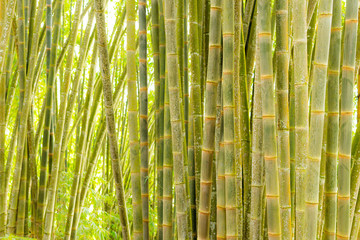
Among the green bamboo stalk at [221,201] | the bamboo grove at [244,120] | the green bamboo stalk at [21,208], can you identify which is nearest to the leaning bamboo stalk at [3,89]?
the bamboo grove at [244,120]

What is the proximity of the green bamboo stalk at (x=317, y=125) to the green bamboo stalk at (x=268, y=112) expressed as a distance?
0.27 feet

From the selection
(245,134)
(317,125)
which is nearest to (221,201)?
(245,134)

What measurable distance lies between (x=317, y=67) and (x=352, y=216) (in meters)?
0.70

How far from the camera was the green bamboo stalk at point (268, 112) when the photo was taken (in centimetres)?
113

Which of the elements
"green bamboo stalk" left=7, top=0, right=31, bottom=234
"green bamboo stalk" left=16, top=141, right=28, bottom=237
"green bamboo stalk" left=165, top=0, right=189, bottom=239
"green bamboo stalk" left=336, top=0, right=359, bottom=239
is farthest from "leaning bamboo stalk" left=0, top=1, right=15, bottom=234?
"green bamboo stalk" left=336, top=0, right=359, bottom=239

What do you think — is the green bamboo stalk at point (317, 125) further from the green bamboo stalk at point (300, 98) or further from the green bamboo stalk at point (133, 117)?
the green bamboo stalk at point (133, 117)

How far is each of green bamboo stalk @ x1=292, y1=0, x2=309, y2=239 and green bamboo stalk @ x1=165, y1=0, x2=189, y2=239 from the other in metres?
0.36

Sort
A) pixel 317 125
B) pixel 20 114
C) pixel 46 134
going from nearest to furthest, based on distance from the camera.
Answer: pixel 317 125, pixel 20 114, pixel 46 134

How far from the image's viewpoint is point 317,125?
1.11m

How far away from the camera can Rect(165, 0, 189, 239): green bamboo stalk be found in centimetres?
134

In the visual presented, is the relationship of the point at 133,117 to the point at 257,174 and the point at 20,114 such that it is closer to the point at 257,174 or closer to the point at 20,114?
the point at 257,174

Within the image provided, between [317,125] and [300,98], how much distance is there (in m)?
0.08

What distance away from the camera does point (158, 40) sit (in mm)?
1609

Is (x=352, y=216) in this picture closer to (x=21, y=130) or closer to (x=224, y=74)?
(x=224, y=74)
